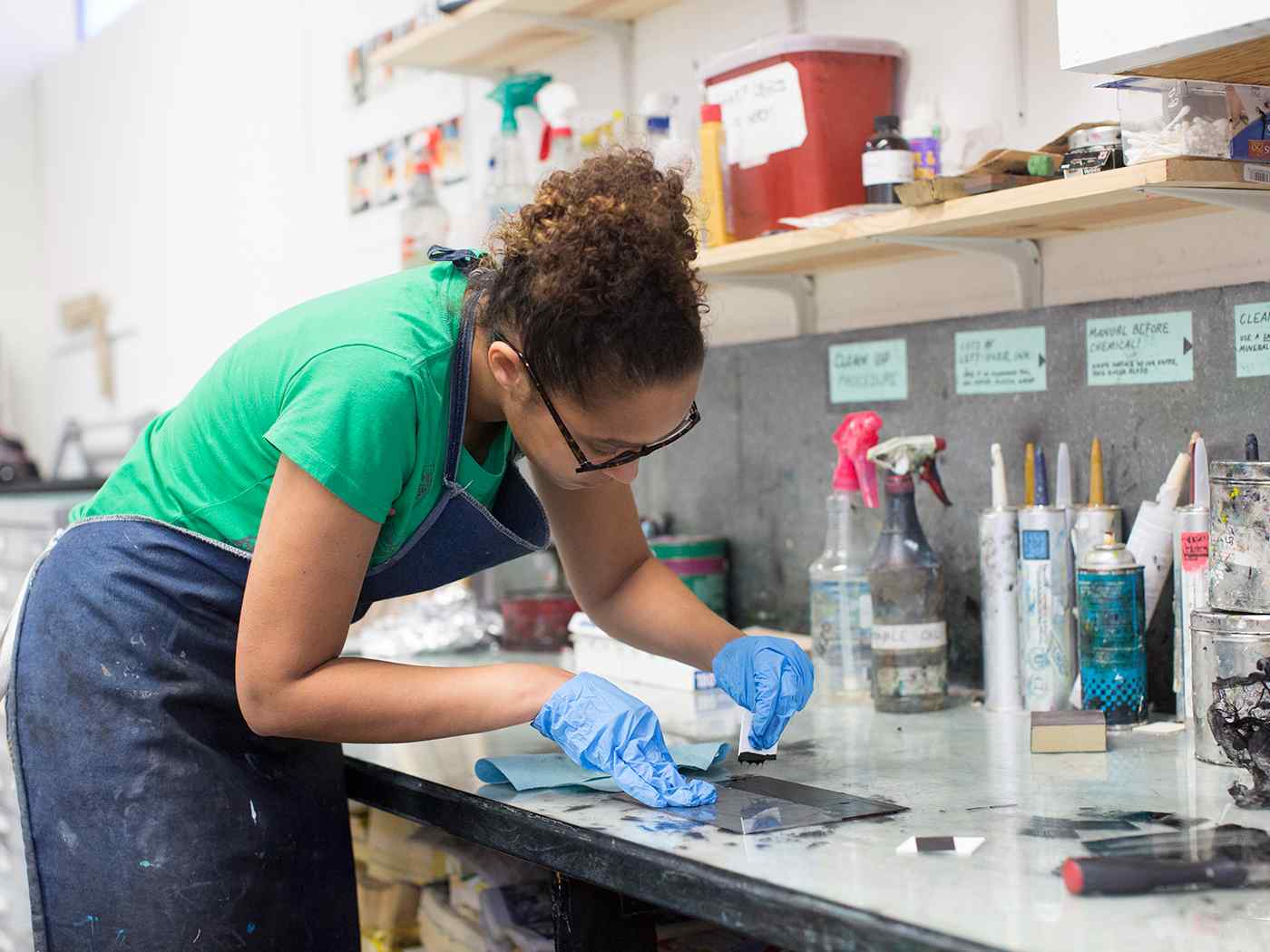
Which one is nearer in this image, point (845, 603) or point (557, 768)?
point (557, 768)

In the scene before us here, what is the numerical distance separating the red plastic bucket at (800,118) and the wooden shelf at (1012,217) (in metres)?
0.08

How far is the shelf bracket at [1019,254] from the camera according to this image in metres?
1.78

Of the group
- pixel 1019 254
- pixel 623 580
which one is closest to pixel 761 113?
pixel 1019 254

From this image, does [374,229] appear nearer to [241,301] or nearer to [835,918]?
[241,301]

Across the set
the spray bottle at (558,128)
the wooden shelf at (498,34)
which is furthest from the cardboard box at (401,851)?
the wooden shelf at (498,34)

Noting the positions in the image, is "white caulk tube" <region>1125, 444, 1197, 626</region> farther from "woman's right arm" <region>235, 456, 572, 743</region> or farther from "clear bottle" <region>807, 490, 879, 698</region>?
"woman's right arm" <region>235, 456, 572, 743</region>

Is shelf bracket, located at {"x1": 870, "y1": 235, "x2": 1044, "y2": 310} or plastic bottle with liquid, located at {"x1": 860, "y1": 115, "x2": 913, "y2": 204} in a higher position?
plastic bottle with liquid, located at {"x1": 860, "y1": 115, "x2": 913, "y2": 204}

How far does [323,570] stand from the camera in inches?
48.6

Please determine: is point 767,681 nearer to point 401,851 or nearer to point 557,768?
point 557,768

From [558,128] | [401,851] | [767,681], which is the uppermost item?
[558,128]

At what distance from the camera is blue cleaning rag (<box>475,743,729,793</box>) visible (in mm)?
1386

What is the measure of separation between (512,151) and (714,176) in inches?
21.7

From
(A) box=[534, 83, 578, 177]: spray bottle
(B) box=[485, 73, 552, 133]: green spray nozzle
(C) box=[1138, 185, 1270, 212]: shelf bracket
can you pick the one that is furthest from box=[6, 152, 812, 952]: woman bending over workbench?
(B) box=[485, 73, 552, 133]: green spray nozzle

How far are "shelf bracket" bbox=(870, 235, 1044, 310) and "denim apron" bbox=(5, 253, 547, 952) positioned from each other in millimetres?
700
